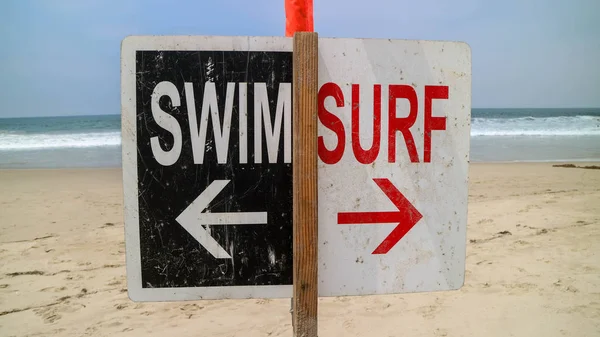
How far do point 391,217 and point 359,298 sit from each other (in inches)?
98.5

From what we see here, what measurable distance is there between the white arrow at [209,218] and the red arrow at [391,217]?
0.99 feet

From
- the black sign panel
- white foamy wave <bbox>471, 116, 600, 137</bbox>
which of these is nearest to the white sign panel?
the black sign panel

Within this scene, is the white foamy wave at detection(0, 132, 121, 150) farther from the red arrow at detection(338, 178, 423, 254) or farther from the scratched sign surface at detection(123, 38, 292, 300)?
the red arrow at detection(338, 178, 423, 254)

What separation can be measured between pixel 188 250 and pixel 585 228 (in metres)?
5.75

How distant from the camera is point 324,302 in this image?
12.0 feet

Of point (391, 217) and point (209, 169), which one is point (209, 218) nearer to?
point (209, 169)

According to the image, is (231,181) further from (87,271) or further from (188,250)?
(87,271)

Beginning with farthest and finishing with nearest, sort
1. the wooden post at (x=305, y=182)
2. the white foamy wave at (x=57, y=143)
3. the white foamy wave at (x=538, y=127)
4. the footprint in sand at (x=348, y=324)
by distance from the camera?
the white foamy wave at (x=538, y=127), the white foamy wave at (x=57, y=143), the footprint in sand at (x=348, y=324), the wooden post at (x=305, y=182)

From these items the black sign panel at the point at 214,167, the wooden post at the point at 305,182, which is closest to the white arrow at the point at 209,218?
the black sign panel at the point at 214,167

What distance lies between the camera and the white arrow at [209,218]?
4.46ft

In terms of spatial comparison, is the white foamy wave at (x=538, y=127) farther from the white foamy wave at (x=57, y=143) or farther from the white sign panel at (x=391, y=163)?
the white sign panel at (x=391, y=163)

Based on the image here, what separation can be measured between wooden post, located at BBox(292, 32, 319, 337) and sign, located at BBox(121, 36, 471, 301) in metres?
0.08

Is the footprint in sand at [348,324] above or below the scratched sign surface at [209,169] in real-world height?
below

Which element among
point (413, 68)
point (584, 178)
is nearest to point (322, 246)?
point (413, 68)
